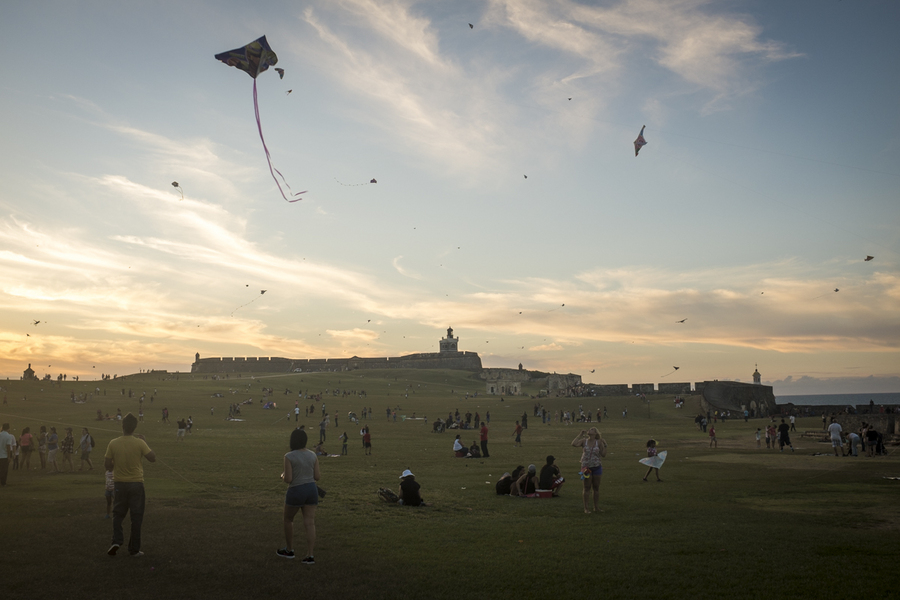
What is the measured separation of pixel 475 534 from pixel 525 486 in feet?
14.3

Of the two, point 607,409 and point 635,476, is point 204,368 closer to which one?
point 607,409

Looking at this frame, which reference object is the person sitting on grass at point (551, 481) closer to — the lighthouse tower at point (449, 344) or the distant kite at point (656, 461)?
the distant kite at point (656, 461)

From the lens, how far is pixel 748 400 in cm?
5512

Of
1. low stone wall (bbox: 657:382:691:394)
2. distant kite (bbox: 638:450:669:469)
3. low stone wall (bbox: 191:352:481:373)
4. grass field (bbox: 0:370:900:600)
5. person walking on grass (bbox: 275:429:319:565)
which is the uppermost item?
low stone wall (bbox: 191:352:481:373)

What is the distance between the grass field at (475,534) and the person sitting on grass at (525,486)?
0.72 metres

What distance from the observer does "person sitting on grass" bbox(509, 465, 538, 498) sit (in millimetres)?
13586

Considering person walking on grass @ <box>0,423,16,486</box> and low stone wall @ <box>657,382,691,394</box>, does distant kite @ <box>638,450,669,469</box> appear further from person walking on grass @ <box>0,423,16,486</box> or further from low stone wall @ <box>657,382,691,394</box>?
low stone wall @ <box>657,382,691,394</box>

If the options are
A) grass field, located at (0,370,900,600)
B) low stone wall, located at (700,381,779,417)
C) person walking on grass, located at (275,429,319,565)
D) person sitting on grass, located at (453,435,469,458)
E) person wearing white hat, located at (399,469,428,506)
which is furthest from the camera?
low stone wall, located at (700,381,779,417)

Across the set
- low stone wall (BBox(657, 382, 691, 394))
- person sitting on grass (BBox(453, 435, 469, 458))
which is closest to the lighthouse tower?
low stone wall (BBox(657, 382, 691, 394))

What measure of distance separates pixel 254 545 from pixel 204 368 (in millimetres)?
142140

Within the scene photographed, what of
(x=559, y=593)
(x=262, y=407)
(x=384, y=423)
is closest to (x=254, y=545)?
(x=559, y=593)

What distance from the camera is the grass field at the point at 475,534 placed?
676 centimetres

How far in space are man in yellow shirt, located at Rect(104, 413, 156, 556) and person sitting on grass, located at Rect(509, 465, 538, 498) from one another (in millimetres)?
8209

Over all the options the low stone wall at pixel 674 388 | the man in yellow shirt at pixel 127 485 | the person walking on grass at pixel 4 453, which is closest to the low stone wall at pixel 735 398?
the low stone wall at pixel 674 388
